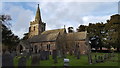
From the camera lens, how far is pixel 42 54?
72.8 ft

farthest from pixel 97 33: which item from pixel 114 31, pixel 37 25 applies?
pixel 37 25

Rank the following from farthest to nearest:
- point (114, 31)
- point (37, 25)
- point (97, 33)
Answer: point (37, 25) → point (97, 33) → point (114, 31)

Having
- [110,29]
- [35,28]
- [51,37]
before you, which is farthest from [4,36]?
[110,29]

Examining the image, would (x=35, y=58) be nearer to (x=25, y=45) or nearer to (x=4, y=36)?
(x=4, y=36)

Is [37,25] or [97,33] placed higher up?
[37,25]

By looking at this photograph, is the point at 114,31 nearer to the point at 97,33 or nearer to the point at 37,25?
the point at 97,33

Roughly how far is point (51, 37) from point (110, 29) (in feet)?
60.8

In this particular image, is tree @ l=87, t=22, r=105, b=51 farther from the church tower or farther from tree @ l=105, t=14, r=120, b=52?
the church tower

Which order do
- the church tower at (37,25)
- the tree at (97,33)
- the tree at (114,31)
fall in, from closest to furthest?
the tree at (114,31)
the tree at (97,33)
the church tower at (37,25)

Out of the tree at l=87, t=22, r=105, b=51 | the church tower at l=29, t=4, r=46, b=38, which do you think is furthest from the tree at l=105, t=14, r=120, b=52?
the church tower at l=29, t=4, r=46, b=38

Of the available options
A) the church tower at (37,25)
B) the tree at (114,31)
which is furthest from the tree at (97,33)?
the church tower at (37,25)

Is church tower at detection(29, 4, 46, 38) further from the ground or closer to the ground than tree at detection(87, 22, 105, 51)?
further from the ground

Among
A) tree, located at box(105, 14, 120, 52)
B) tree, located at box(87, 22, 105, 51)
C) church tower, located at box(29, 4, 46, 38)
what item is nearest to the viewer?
tree, located at box(105, 14, 120, 52)

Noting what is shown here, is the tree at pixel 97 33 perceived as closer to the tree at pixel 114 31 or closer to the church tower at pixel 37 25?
the tree at pixel 114 31
